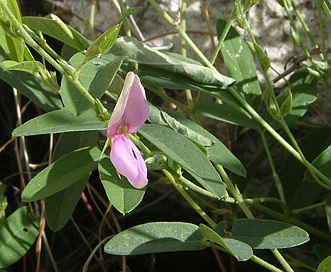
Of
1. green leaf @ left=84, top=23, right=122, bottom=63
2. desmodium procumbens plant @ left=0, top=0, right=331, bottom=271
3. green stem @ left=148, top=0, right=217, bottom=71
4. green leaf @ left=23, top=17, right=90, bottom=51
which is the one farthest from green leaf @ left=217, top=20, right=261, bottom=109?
green leaf @ left=84, top=23, right=122, bottom=63

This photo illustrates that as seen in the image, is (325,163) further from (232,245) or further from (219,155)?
(232,245)

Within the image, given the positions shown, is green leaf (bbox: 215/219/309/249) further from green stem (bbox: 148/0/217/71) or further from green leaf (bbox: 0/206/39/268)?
green leaf (bbox: 0/206/39/268)

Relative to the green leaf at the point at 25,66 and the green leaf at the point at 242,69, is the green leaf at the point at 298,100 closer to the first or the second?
the green leaf at the point at 242,69

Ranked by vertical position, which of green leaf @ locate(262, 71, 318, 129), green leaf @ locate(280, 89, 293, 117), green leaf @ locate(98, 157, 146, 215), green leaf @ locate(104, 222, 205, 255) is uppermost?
green leaf @ locate(98, 157, 146, 215)

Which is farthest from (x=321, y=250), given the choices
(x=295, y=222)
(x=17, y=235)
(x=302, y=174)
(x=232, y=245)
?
(x=17, y=235)

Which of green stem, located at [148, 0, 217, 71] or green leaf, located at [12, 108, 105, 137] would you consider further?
green stem, located at [148, 0, 217, 71]

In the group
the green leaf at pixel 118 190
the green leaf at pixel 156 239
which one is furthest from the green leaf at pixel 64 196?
the green leaf at pixel 156 239
